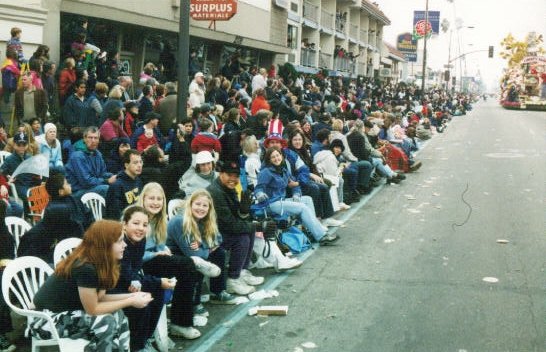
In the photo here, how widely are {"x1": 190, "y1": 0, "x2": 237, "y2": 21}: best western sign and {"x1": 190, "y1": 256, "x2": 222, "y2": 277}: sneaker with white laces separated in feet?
37.7

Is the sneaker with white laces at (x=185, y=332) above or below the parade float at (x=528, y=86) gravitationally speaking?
below

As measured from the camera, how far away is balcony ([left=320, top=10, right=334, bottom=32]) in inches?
1566

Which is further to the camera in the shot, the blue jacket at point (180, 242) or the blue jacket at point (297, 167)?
the blue jacket at point (297, 167)

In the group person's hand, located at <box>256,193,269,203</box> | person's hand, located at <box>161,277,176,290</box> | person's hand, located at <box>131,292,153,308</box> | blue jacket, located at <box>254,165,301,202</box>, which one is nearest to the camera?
person's hand, located at <box>131,292,153,308</box>

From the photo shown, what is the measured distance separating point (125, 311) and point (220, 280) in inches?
75.4

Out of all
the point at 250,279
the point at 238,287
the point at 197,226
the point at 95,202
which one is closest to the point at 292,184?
the point at 250,279

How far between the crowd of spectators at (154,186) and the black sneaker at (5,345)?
1 cm

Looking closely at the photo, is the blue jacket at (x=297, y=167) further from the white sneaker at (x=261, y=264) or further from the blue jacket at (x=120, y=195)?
the blue jacket at (x=120, y=195)

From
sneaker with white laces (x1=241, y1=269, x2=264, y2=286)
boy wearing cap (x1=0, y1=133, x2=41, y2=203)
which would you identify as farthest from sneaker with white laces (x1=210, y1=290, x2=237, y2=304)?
boy wearing cap (x1=0, y1=133, x2=41, y2=203)

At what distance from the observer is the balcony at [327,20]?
39.8 meters

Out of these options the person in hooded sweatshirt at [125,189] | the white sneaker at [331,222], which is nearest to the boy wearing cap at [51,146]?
the person in hooded sweatshirt at [125,189]

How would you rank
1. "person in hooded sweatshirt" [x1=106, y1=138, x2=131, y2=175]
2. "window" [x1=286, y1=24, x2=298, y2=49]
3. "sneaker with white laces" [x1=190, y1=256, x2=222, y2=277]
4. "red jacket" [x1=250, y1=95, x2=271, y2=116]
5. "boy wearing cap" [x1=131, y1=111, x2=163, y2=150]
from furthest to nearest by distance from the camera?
"window" [x1=286, y1=24, x2=298, y2=49] < "red jacket" [x1=250, y1=95, x2=271, y2=116] < "boy wearing cap" [x1=131, y1=111, x2=163, y2=150] < "person in hooded sweatshirt" [x1=106, y1=138, x2=131, y2=175] < "sneaker with white laces" [x1=190, y1=256, x2=222, y2=277]

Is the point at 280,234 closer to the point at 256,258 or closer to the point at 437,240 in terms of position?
the point at 256,258

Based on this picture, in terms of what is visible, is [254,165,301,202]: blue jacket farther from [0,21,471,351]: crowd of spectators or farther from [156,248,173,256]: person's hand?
[156,248,173,256]: person's hand
